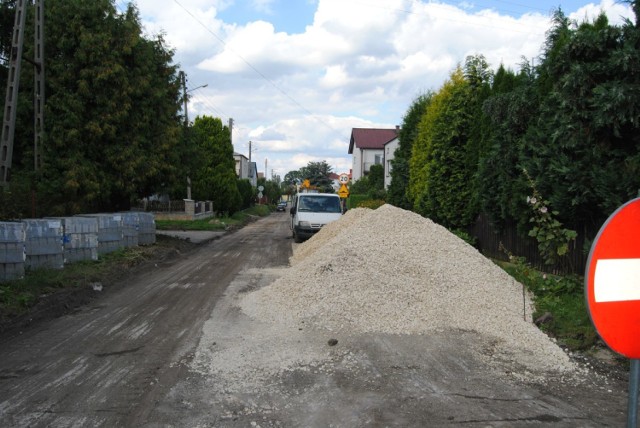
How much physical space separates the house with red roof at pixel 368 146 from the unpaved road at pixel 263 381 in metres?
64.6

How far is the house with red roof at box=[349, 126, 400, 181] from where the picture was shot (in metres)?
72.9

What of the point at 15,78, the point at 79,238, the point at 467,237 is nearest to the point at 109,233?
the point at 79,238

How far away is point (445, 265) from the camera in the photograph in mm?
8672

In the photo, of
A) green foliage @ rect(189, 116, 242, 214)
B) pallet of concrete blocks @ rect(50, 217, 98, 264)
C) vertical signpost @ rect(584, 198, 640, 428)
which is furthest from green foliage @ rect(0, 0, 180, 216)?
green foliage @ rect(189, 116, 242, 214)

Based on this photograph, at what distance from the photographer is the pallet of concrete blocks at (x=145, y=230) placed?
1696 cm

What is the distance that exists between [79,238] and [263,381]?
8.82m

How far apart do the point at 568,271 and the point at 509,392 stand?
203 inches

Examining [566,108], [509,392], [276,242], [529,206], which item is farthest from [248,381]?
[276,242]

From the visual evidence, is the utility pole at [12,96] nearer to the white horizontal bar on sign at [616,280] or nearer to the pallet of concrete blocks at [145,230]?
the pallet of concrete blocks at [145,230]

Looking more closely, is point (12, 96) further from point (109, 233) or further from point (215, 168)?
point (215, 168)

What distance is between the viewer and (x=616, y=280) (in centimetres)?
194

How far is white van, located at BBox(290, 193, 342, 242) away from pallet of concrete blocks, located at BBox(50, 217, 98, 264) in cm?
920

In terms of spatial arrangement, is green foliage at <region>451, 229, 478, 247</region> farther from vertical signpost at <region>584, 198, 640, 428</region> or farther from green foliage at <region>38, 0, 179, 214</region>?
vertical signpost at <region>584, 198, 640, 428</region>

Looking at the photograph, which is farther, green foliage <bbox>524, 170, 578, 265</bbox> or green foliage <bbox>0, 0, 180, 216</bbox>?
green foliage <bbox>0, 0, 180, 216</bbox>
